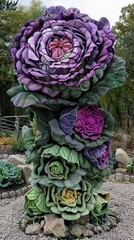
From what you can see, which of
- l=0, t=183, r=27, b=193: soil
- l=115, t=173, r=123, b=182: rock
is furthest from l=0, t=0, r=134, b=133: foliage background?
l=0, t=183, r=27, b=193: soil

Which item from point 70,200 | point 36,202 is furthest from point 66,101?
point 36,202

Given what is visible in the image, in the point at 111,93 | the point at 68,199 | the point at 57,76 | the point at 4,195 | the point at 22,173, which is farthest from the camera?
the point at 111,93

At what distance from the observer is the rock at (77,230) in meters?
3.43

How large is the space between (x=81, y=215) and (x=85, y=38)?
62.8 inches

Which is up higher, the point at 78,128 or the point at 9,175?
the point at 78,128

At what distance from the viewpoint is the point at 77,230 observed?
345 centimetres

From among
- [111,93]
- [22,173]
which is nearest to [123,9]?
[111,93]

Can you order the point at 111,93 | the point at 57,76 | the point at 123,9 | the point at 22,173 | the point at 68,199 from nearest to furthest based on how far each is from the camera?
the point at 57,76, the point at 68,199, the point at 22,173, the point at 111,93, the point at 123,9

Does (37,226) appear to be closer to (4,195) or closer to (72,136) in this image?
(72,136)

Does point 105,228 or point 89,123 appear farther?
point 105,228

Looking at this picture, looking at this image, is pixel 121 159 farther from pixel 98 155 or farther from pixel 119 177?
pixel 98 155

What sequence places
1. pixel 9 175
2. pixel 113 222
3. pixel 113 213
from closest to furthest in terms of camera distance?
pixel 113 222 < pixel 113 213 < pixel 9 175

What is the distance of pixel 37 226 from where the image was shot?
352 cm

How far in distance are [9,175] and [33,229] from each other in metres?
2.26
